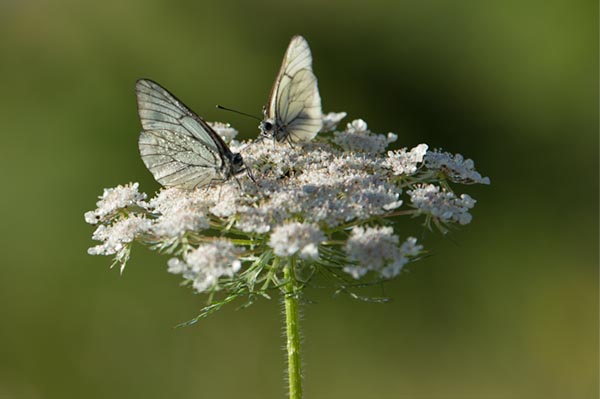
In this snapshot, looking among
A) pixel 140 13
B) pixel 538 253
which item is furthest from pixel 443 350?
pixel 140 13

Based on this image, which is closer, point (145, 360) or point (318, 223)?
point (318, 223)

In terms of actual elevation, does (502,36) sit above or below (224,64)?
above

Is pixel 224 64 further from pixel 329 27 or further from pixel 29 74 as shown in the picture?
pixel 29 74

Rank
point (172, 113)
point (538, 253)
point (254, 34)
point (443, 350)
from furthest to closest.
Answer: point (254, 34), point (538, 253), point (443, 350), point (172, 113)

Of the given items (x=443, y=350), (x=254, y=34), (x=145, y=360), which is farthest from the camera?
(x=254, y=34)

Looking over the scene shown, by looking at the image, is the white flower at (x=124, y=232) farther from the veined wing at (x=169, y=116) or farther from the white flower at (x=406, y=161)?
the white flower at (x=406, y=161)

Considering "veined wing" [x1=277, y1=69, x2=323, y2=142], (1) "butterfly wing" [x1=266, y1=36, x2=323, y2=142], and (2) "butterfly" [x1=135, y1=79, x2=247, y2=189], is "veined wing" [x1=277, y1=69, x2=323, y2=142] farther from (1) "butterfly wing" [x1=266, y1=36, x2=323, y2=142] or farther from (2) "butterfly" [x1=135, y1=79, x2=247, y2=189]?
(2) "butterfly" [x1=135, y1=79, x2=247, y2=189]

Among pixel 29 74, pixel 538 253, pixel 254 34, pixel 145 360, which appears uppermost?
pixel 254 34
